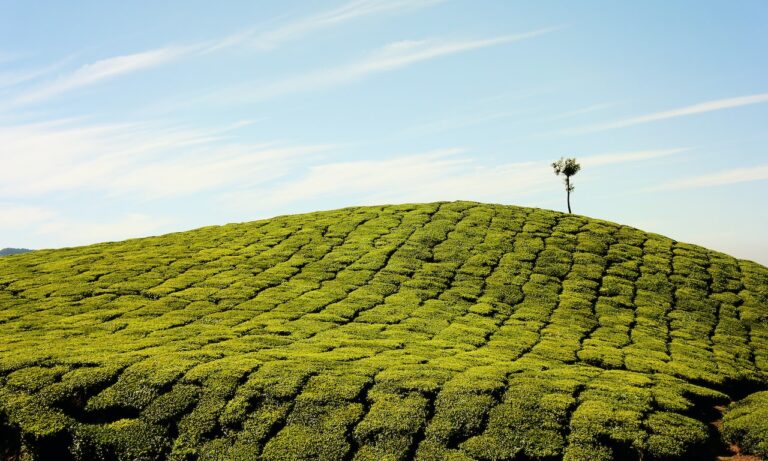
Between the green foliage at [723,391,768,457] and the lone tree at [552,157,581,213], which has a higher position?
the lone tree at [552,157,581,213]

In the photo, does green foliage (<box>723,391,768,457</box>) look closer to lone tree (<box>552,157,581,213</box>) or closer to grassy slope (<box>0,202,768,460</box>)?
grassy slope (<box>0,202,768,460</box>)

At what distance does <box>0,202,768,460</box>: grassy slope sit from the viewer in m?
20.6

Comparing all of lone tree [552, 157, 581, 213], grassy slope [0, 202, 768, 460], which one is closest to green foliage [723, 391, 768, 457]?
grassy slope [0, 202, 768, 460]

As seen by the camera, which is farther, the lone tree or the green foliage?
the lone tree

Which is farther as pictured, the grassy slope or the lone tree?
the lone tree

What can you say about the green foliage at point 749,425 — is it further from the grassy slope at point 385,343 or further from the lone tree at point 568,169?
the lone tree at point 568,169

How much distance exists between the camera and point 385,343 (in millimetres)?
29266

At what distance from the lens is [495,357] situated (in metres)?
27.9

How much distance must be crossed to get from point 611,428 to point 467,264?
2300 cm

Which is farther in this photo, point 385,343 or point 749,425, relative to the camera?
point 385,343

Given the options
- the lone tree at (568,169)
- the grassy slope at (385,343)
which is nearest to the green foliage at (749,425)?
the grassy slope at (385,343)

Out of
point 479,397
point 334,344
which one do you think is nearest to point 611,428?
point 479,397

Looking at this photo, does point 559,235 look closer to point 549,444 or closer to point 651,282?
point 651,282

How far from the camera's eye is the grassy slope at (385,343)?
20.6 m
